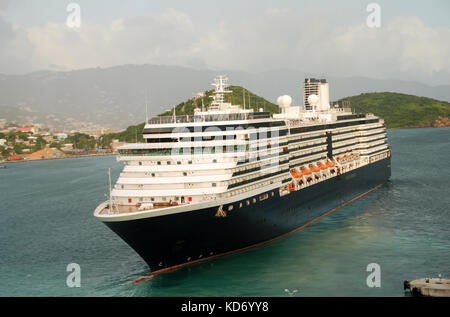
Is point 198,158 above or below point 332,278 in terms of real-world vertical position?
above

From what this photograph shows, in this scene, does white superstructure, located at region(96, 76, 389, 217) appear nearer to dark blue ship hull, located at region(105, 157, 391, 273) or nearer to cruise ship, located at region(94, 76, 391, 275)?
cruise ship, located at region(94, 76, 391, 275)

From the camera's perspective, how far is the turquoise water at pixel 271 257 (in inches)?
1040

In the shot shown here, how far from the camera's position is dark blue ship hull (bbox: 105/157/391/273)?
2688 cm

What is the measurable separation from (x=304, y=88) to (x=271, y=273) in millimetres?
34487

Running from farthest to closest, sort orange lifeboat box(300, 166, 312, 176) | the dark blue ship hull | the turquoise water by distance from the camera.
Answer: orange lifeboat box(300, 166, 312, 176) → the dark blue ship hull → the turquoise water

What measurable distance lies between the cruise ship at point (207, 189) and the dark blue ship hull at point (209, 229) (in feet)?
0.18

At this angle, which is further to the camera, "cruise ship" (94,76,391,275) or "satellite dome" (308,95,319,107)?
"satellite dome" (308,95,319,107)

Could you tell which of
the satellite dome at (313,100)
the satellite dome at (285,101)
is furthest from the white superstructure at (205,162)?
the satellite dome at (313,100)

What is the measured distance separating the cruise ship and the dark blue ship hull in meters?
0.06

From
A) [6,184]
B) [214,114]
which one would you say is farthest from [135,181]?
[6,184]

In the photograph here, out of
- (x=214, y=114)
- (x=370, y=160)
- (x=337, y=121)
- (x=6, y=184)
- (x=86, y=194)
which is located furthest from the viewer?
(x=6, y=184)

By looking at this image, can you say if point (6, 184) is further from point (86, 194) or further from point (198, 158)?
point (198, 158)

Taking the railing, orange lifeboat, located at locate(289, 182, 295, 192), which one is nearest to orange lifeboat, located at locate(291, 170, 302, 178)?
orange lifeboat, located at locate(289, 182, 295, 192)
